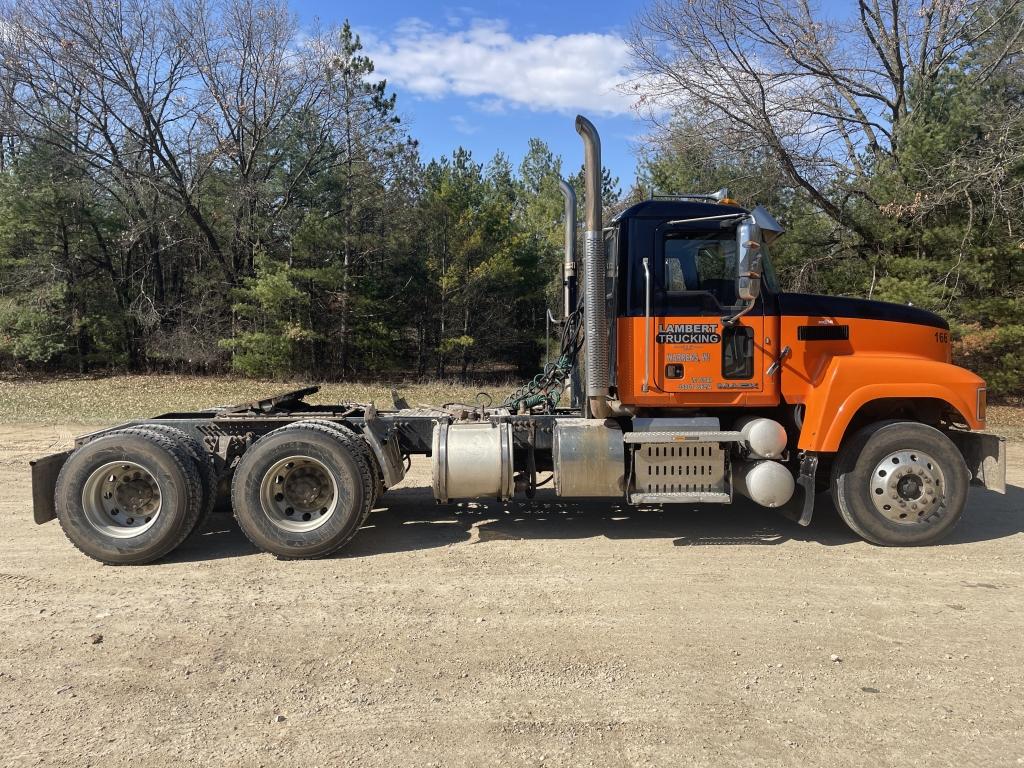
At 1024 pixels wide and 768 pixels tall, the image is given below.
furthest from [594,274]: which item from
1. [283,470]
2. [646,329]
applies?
[283,470]

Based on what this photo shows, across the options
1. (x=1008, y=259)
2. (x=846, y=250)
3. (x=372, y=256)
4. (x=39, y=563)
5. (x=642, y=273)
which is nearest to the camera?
(x=39, y=563)

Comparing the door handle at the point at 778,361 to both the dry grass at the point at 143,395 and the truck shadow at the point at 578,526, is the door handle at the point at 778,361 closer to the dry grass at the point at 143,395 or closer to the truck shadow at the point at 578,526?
the truck shadow at the point at 578,526

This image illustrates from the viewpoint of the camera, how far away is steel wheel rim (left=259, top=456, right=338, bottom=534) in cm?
551

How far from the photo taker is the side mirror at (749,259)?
5.13 meters

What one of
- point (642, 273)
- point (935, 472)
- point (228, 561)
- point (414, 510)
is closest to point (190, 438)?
point (228, 561)

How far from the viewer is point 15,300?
73.6 ft

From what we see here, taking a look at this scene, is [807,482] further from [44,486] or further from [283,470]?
[44,486]

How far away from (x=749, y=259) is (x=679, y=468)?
178 centimetres

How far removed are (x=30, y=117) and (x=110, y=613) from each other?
23.2m

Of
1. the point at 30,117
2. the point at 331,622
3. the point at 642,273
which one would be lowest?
the point at 331,622

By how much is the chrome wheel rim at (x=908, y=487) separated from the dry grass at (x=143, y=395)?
8821mm

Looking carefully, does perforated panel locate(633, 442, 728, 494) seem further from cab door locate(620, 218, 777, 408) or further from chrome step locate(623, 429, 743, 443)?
cab door locate(620, 218, 777, 408)

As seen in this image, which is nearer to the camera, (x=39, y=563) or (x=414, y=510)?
(x=39, y=563)

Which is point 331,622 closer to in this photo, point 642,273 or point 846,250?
point 642,273
